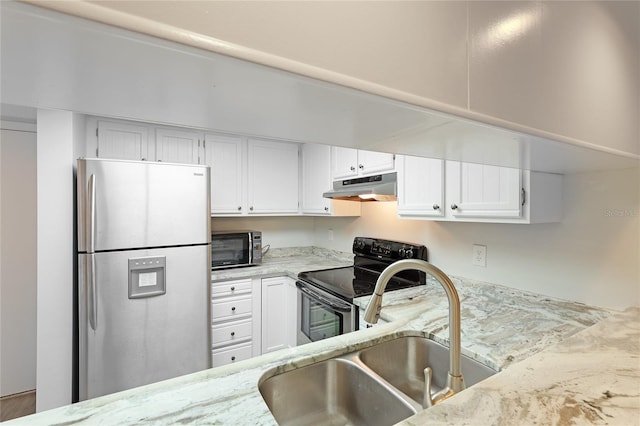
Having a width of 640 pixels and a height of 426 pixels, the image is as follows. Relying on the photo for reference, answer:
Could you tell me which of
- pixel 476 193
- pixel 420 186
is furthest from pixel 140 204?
pixel 476 193

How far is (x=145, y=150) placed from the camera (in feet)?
7.65

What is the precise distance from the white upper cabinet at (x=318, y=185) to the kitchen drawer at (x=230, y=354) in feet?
4.57

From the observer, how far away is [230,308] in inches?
93.7

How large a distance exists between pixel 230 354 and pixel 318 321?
0.87 metres

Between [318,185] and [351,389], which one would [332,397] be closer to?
[351,389]

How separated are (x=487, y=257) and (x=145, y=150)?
8.73 feet

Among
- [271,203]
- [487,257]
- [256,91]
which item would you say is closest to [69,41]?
[256,91]

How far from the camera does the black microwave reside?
8.38 feet

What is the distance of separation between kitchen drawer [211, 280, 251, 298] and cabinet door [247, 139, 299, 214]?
732 millimetres

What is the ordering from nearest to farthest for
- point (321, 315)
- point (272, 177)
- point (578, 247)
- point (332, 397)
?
1. point (332, 397)
2. point (578, 247)
3. point (321, 315)
4. point (272, 177)

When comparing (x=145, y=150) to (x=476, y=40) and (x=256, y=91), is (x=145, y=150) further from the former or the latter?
(x=476, y=40)

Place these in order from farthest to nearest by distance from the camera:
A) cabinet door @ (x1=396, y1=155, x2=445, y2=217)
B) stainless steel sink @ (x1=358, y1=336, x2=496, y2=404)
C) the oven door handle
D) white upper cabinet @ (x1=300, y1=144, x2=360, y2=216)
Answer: white upper cabinet @ (x1=300, y1=144, x2=360, y2=216)
the oven door handle
cabinet door @ (x1=396, y1=155, x2=445, y2=217)
stainless steel sink @ (x1=358, y1=336, x2=496, y2=404)

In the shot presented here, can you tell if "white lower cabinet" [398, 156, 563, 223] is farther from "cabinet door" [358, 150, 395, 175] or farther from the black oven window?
the black oven window

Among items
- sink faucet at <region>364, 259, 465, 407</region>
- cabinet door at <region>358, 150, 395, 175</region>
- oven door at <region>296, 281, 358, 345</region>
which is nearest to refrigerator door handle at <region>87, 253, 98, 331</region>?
oven door at <region>296, 281, 358, 345</region>
